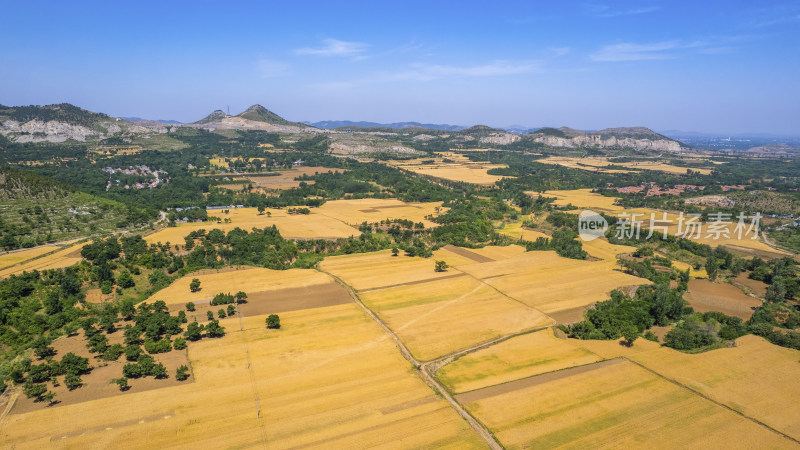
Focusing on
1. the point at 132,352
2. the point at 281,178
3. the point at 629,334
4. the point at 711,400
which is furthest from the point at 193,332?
the point at 281,178

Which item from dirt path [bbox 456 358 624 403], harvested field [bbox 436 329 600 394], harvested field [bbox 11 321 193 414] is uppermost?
harvested field [bbox 11 321 193 414]

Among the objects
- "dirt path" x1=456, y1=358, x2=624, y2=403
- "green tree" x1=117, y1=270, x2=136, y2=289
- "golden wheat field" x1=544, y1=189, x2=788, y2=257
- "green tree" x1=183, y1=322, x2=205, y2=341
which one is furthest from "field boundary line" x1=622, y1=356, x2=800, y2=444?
"green tree" x1=117, y1=270, x2=136, y2=289

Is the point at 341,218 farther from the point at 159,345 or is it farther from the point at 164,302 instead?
the point at 159,345

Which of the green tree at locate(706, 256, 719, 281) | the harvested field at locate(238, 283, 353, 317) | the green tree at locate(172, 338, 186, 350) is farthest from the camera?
the green tree at locate(706, 256, 719, 281)

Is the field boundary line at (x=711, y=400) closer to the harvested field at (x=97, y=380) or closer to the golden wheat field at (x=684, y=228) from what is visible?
the harvested field at (x=97, y=380)

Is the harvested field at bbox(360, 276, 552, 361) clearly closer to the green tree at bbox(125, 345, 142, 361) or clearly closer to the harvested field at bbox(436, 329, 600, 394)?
the harvested field at bbox(436, 329, 600, 394)

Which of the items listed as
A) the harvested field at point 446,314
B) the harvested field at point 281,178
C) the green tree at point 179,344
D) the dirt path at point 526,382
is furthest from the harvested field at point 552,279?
the harvested field at point 281,178

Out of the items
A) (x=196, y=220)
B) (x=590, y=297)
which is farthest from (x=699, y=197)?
(x=196, y=220)

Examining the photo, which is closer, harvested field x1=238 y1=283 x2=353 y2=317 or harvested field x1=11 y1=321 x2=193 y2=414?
harvested field x1=11 y1=321 x2=193 y2=414
